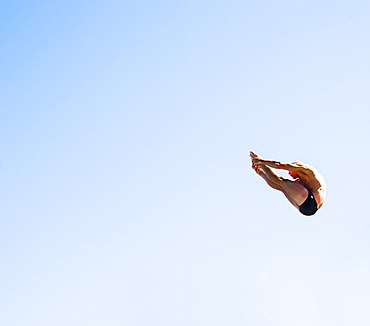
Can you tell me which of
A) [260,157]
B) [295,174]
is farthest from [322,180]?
[260,157]

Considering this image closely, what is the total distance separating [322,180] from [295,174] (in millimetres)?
589

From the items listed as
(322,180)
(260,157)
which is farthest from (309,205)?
(260,157)

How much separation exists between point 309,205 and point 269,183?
3.20ft

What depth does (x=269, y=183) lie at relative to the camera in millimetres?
12195

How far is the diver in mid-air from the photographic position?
461 inches

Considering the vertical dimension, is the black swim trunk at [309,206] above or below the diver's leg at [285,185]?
below

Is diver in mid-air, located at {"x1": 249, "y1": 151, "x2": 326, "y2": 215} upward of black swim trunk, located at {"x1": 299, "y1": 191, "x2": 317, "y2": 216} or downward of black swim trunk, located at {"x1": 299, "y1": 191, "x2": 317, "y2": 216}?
upward

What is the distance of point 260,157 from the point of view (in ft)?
37.9

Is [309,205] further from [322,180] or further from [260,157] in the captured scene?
[260,157]

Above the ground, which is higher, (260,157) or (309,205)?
(260,157)

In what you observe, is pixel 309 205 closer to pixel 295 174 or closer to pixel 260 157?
pixel 295 174

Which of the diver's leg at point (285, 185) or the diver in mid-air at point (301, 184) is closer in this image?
the diver in mid-air at point (301, 184)

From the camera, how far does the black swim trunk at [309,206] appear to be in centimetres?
1195

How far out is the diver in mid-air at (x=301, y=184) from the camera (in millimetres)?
11703
